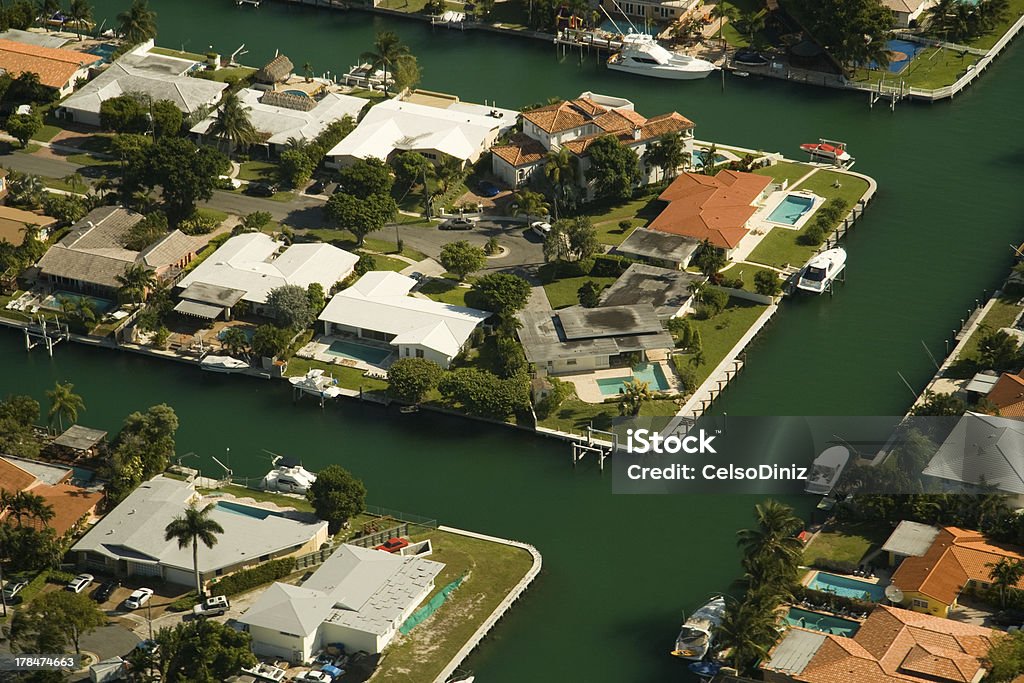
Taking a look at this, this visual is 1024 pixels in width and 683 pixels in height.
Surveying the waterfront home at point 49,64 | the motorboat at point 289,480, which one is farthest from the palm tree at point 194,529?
the waterfront home at point 49,64

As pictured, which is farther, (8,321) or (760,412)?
(8,321)

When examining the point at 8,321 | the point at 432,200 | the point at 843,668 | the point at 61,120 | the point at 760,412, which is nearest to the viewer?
the point at 843,668

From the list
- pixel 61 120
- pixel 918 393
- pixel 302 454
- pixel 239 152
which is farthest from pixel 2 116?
pixel 918 393

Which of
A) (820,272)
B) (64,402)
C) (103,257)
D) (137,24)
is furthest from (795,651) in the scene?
(137,24)

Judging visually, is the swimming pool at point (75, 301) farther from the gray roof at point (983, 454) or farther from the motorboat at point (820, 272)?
the gray roof at point (983, 454)

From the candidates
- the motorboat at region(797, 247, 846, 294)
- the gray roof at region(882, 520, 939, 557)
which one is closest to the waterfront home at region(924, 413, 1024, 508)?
the gray roof at region(882, 520, 939, 557)

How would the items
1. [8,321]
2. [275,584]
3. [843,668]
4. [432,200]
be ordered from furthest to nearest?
[432,200] → [8,321] → [275,584] → [843,668]

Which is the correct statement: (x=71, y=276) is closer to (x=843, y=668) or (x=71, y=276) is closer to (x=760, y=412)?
(x=760, y=412)
